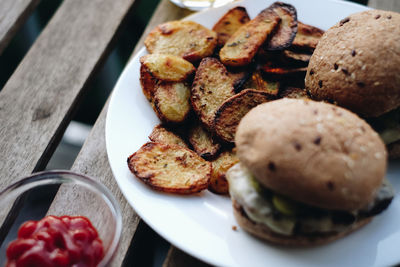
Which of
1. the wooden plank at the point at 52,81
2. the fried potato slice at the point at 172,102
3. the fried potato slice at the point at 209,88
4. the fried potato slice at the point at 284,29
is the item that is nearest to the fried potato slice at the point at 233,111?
the fried potato slice at the point at 209,88

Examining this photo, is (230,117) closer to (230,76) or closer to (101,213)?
(230,76)

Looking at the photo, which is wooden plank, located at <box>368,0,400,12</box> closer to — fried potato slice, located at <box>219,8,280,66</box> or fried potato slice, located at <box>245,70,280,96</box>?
fried potato slice, located at <box>219,8,280,66</box>

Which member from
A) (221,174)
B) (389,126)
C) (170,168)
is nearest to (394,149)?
(389,126)

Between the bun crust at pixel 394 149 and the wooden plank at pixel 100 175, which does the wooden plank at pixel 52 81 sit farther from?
the bun crust at pixel 394 149

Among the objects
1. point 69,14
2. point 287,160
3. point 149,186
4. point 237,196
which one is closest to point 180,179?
point 149,186

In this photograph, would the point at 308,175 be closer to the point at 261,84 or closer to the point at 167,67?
the point at 261,84

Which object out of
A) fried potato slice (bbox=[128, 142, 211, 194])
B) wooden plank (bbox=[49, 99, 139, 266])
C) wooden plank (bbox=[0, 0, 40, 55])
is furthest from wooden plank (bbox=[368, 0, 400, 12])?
wooden plank (bbox=[0, 0, 40, 55])
